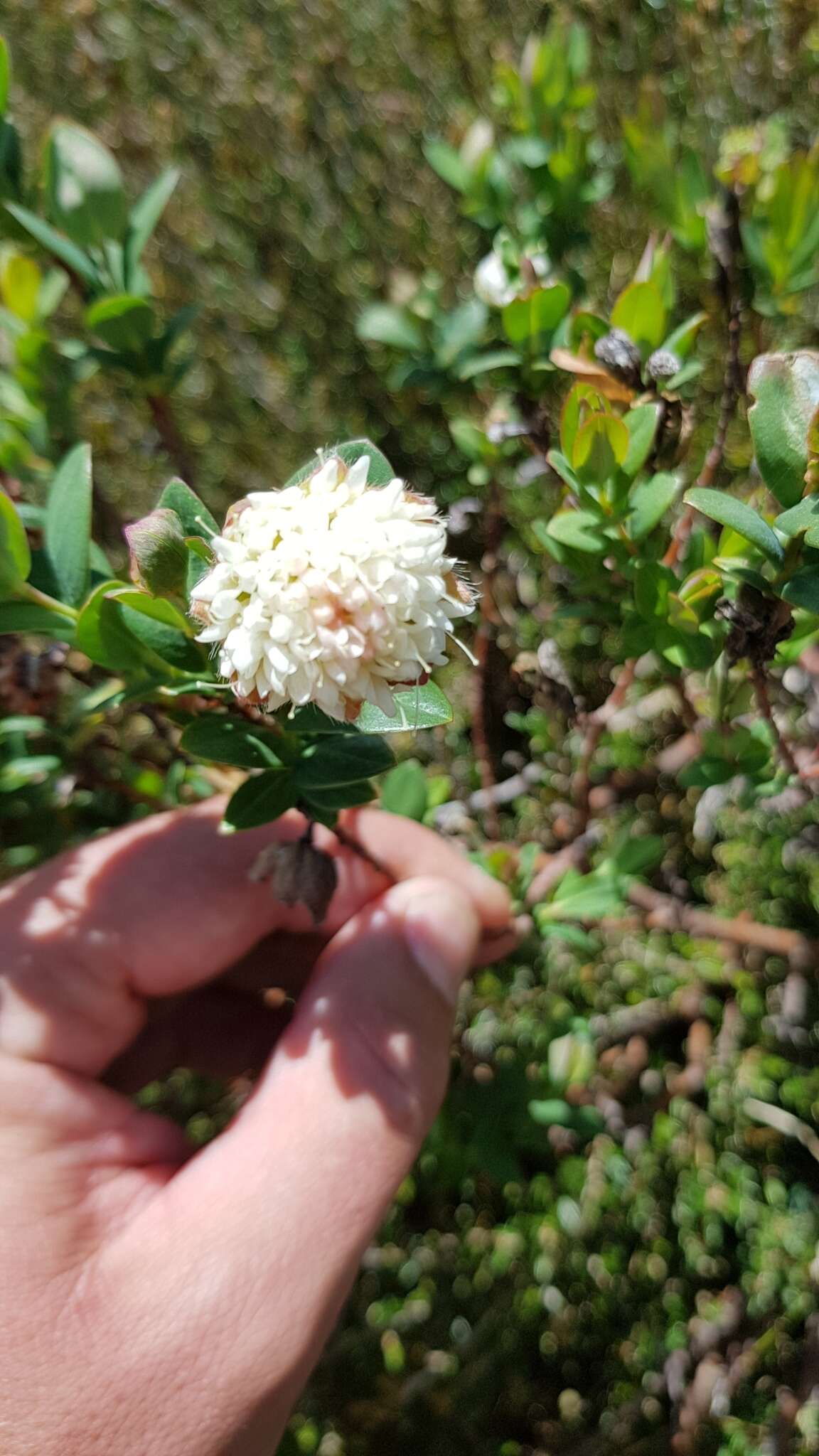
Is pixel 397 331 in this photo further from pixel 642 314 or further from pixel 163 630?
pixel 163 630

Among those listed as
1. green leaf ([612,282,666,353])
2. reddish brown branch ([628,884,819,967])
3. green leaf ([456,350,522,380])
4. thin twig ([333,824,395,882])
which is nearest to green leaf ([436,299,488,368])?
green leaf ([456,350,522,380])

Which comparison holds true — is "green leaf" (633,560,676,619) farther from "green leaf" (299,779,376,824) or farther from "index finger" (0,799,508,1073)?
"index finger" (0,799,508,1073)

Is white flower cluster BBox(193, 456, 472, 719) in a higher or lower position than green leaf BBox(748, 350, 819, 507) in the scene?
lower

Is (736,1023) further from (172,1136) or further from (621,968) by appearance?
(172,1136)

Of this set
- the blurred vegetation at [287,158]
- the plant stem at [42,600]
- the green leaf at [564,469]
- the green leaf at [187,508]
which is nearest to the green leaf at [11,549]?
the plant stem at [42,600]

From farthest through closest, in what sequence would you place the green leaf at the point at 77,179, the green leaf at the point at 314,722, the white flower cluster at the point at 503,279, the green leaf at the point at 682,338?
the white flower cluster at the point at 503,279, the green leaf at the point at 77,179, the green leaf at the point at 682,338, the green leaf at the point at 314,722

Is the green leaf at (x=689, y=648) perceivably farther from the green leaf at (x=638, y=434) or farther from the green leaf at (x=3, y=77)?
the green leaf at (x=3, y=77)
